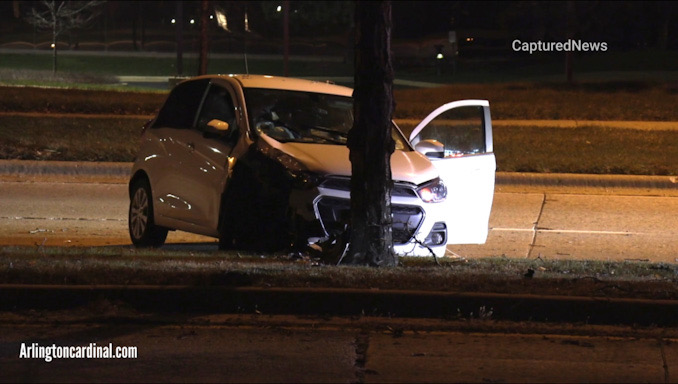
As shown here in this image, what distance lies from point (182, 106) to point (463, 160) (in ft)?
9.30

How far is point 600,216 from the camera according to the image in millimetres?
13516

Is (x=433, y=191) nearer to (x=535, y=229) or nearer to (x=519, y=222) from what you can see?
(x=535, y=229)

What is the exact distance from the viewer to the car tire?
10.7 m

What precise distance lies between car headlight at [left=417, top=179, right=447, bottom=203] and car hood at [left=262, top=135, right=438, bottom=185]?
0.17ft

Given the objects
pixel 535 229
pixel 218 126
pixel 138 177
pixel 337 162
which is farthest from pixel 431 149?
pixel 138 177

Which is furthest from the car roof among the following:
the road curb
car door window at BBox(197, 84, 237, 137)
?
the road curb

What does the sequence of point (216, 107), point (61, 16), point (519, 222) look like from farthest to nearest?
point (61, 16) < point (519, 222) < point (216, 107)

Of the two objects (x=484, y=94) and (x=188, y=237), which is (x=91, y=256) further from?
(x=484, y=94)

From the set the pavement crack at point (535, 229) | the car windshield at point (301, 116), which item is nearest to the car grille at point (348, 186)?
the car windshield at point (301, 116)

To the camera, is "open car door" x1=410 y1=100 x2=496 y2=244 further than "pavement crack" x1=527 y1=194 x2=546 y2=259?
No

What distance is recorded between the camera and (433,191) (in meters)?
9.83

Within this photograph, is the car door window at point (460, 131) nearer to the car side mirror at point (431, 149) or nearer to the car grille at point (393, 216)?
the car side mirror at point (431, 149)

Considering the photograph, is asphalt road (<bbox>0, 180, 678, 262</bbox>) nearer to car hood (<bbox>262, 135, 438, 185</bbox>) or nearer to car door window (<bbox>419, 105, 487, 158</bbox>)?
car door window (<bbox>419, 105, 487, 158</bbox>)

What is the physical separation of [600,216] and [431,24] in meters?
54.5
